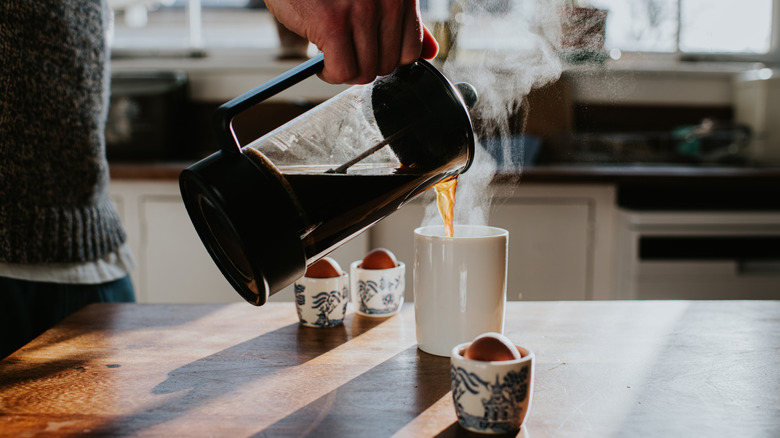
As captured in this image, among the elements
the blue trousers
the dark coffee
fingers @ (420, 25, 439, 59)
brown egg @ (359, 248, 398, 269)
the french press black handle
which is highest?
fingers @ (420, 25, 439, 59)

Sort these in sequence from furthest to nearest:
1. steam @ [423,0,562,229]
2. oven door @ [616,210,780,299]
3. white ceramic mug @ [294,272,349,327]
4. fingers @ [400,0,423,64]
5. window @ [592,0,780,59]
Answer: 1. window @ [592,0,780,59]
2. oven door @ [616,210,780,299]
3. steam @ [423,0,562,229]
4. white ceramic mug @ [294,272,349,327]
5. fingers @ [400,0,423,64]

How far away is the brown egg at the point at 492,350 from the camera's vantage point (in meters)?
0.59

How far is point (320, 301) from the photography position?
89cm

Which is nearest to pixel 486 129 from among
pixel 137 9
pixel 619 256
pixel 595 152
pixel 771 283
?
pixel 619 256

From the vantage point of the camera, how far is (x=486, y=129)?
1106 millimetres

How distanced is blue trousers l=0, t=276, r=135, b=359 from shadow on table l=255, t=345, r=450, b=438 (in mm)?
595

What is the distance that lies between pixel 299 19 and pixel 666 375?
1.91ft

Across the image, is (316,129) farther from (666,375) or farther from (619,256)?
(619,256)

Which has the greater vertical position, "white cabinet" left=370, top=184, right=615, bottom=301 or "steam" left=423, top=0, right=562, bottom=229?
"steam" left=423, top=0, right=562, bottom=229

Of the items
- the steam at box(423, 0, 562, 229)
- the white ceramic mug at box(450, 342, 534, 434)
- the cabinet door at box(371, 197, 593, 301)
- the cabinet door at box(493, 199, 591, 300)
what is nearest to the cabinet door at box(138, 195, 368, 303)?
the cabinet door at box(371, 197, 593, 301)

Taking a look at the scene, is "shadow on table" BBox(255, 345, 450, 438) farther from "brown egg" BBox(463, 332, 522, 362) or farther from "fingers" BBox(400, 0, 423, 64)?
"fingers" BBox(400, 0, 423, 64)

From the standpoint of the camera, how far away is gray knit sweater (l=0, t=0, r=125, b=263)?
95 cm

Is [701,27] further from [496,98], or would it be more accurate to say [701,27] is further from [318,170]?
[318,170]

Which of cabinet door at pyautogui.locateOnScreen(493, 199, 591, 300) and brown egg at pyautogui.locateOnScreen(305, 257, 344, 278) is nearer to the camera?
brown egg at pyautogui.locateOnScreen(305, 257, 344, 278)
